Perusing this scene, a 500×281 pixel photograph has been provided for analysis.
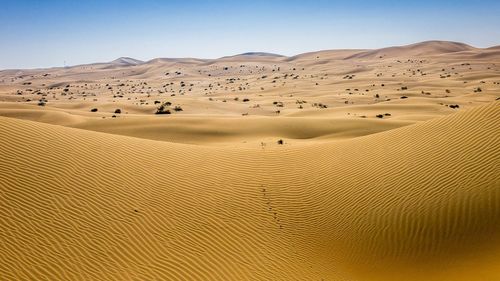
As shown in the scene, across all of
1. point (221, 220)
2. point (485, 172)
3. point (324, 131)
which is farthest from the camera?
point (324, 131)

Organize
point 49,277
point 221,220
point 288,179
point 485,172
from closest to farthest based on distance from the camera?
1. point 49,277
2. point 221,220
3. point 485,172
4. point 288,179

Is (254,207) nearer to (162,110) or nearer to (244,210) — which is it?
(244,210)

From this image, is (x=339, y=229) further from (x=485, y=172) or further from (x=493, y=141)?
(x=493, y=141)

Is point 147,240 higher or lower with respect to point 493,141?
lower

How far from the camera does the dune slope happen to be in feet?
25.1

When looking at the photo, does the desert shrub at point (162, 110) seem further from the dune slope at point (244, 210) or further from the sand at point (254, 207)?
the dune slope at point (244, 210)

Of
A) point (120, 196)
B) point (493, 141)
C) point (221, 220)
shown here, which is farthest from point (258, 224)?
point (493, 141)

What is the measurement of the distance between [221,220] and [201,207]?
715mm

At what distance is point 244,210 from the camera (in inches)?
393

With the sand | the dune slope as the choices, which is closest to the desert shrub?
the sand

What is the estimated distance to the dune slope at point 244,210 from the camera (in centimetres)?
766

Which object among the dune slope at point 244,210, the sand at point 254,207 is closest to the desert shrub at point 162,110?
the sand at point 254,207

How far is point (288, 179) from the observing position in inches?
467

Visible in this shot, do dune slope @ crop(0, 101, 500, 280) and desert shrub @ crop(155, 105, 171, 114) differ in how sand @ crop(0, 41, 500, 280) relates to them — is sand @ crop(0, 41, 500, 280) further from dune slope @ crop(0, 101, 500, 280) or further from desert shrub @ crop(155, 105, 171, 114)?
desert shrub @ crop(155, 105, 171, 114)
